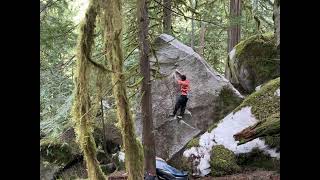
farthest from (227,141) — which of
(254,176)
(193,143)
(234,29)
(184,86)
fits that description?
(234,29)

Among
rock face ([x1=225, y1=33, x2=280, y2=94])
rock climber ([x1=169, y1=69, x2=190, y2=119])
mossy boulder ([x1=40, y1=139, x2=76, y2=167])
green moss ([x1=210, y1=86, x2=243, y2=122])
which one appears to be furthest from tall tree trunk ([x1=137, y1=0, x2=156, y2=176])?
rock face ([x1=225, y1=33, x2=280, y2=94])

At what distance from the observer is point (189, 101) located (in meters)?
13.8

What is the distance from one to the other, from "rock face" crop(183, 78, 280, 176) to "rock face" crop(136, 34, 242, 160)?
1.12 metres

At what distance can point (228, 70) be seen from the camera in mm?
16156

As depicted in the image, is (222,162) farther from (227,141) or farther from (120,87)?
(120,87)

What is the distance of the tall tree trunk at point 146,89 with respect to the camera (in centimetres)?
851

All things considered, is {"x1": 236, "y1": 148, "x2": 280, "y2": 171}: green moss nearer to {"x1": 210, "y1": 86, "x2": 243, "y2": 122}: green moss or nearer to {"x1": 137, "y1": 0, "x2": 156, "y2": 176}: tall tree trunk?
{"x1": 210, "y1": 86, "x2": 243, "y2": 122}: green moss

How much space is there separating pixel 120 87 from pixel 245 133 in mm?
5045
